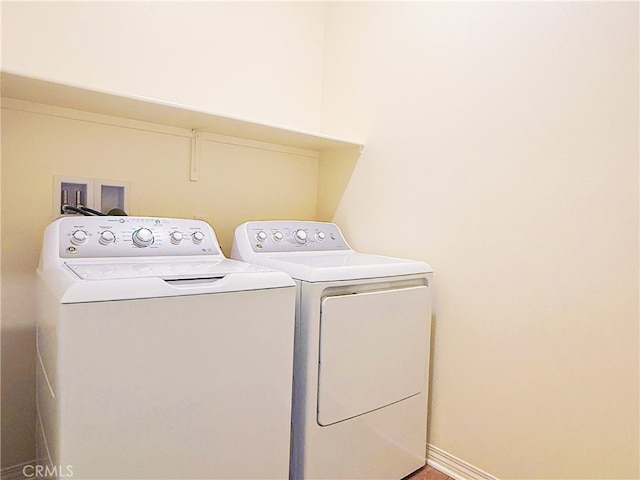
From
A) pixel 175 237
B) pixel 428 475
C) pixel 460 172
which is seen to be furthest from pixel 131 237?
pixel 428 475

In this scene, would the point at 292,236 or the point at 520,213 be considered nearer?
the point at 520,213

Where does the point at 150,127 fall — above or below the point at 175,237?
above

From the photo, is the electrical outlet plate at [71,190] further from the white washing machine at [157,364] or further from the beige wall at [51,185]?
the white washing machine at [157,364]

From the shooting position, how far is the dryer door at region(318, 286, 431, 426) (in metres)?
1.42

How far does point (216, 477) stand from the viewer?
1.18m

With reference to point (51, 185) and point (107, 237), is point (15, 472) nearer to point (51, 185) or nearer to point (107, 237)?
point (107, 237)

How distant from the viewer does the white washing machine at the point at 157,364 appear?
98 centimetres

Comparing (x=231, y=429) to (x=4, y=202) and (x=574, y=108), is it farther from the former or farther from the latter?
(x=574, y=108)

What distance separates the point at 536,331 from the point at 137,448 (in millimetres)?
1336

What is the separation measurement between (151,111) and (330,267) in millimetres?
938

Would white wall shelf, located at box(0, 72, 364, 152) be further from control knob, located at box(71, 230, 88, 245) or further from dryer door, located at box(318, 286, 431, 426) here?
dryer door, located at box(318, 286, 431, 426)

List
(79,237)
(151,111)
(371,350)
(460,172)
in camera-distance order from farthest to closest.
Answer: (460,172), (151,111), (371,350), (79,237)

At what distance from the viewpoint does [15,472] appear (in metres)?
1.58

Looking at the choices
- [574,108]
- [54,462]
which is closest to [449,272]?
[574,108]
